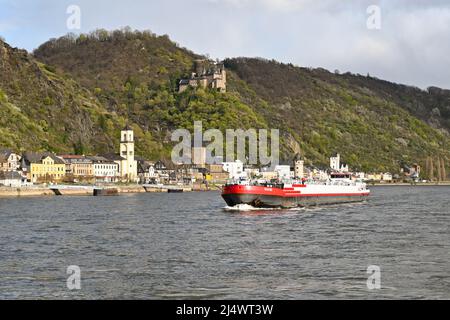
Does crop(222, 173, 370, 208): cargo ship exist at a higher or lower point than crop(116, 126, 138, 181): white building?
lower

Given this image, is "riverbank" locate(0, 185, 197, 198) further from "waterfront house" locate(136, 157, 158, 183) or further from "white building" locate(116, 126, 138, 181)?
"waterfront house" locate(136, 157, 158, 183)

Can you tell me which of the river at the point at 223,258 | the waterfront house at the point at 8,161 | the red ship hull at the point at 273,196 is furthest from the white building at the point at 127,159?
the river at the point at 223,258

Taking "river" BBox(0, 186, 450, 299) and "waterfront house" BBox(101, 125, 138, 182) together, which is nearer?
"river" BBox(0, 186, 450, 299)

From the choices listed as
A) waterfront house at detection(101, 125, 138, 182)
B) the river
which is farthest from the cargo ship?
waterfront house at detection(101, 125, 138, 182)

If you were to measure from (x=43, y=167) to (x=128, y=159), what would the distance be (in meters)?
34.3

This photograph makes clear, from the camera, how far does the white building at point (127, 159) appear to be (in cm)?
18700

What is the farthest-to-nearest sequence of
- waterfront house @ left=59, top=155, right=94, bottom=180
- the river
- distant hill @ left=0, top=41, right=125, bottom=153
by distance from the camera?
distant hill @ left=0, top=41, right=125, bottom=153, waterfront house @ left=59, top=155, right=94, bottom=180, the river

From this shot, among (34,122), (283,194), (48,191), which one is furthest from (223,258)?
(34,122)

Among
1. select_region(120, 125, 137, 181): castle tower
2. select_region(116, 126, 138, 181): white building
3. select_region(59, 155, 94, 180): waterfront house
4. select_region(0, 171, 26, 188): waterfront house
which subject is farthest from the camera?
select_region(120, 125, 137, 181): castle tower

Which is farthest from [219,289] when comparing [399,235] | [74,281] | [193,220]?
[193,220]

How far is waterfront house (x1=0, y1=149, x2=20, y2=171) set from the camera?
148m

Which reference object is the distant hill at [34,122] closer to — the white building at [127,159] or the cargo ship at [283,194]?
the white building at [127,159]

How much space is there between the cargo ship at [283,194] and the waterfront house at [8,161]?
71227 mm
